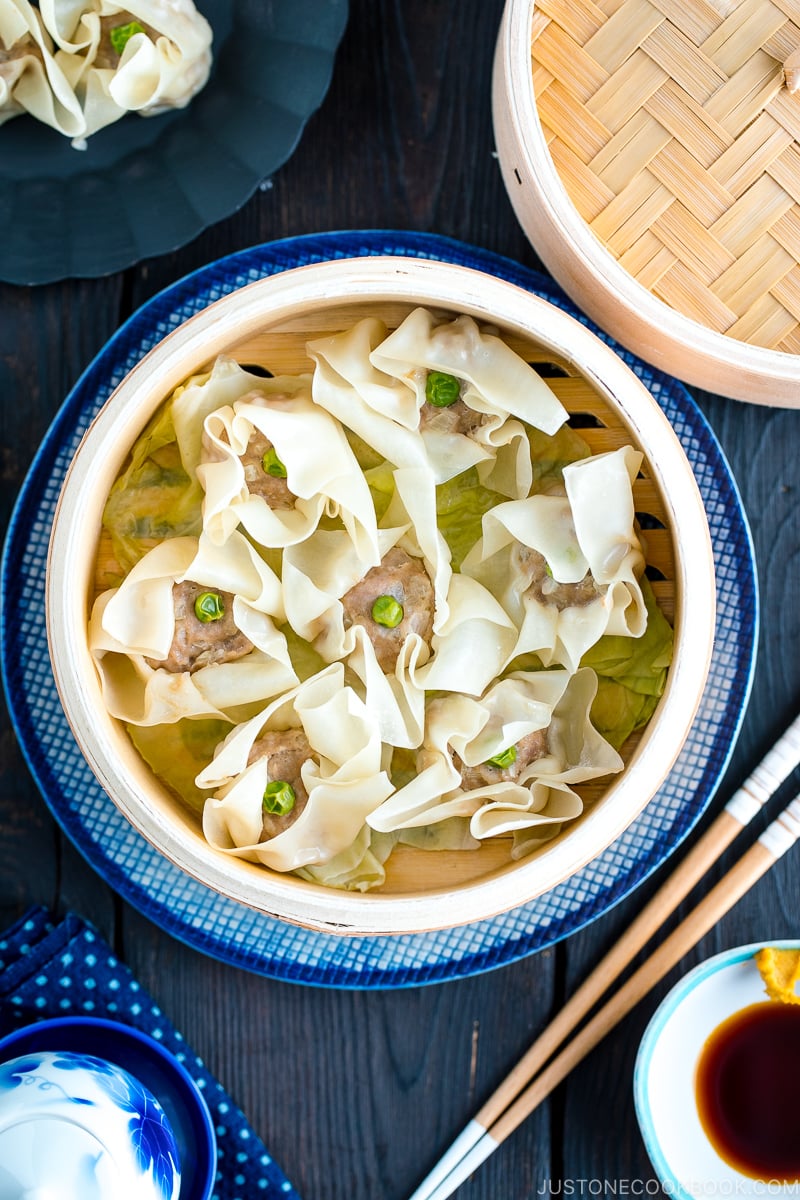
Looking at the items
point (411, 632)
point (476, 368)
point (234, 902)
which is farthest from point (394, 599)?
point (234, 902)

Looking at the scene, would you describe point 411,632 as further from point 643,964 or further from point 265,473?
point 643,964

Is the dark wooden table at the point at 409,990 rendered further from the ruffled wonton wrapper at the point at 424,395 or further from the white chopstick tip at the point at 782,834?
the ruffled wonton wrapper at the point at 424,395

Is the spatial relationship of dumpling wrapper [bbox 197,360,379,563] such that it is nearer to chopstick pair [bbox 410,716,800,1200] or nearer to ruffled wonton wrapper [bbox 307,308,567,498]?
ruffled wonton wrapper [bbox 307,308,567,498]

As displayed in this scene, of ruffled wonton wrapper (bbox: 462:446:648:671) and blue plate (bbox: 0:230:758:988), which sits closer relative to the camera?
ruffled wonton wrapper (bbox: 462:446:648:671)

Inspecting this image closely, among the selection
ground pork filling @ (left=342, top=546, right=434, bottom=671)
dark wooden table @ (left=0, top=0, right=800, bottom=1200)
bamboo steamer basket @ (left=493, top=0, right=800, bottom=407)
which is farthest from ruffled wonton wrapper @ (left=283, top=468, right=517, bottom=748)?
dark wooden table @ (left=0, top=0, right=800, bottom=1200)

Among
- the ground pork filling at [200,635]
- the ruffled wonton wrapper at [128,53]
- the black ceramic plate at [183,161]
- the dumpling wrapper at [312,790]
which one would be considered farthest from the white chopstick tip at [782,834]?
the ruffled wonton wrapper at [128,53]

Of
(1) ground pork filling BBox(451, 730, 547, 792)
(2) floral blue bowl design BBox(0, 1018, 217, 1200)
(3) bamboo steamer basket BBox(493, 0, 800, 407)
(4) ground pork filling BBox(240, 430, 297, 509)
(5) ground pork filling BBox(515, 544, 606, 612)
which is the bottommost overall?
(2) floral blue bowl design BBox(0, 1018, 217, 1200)
